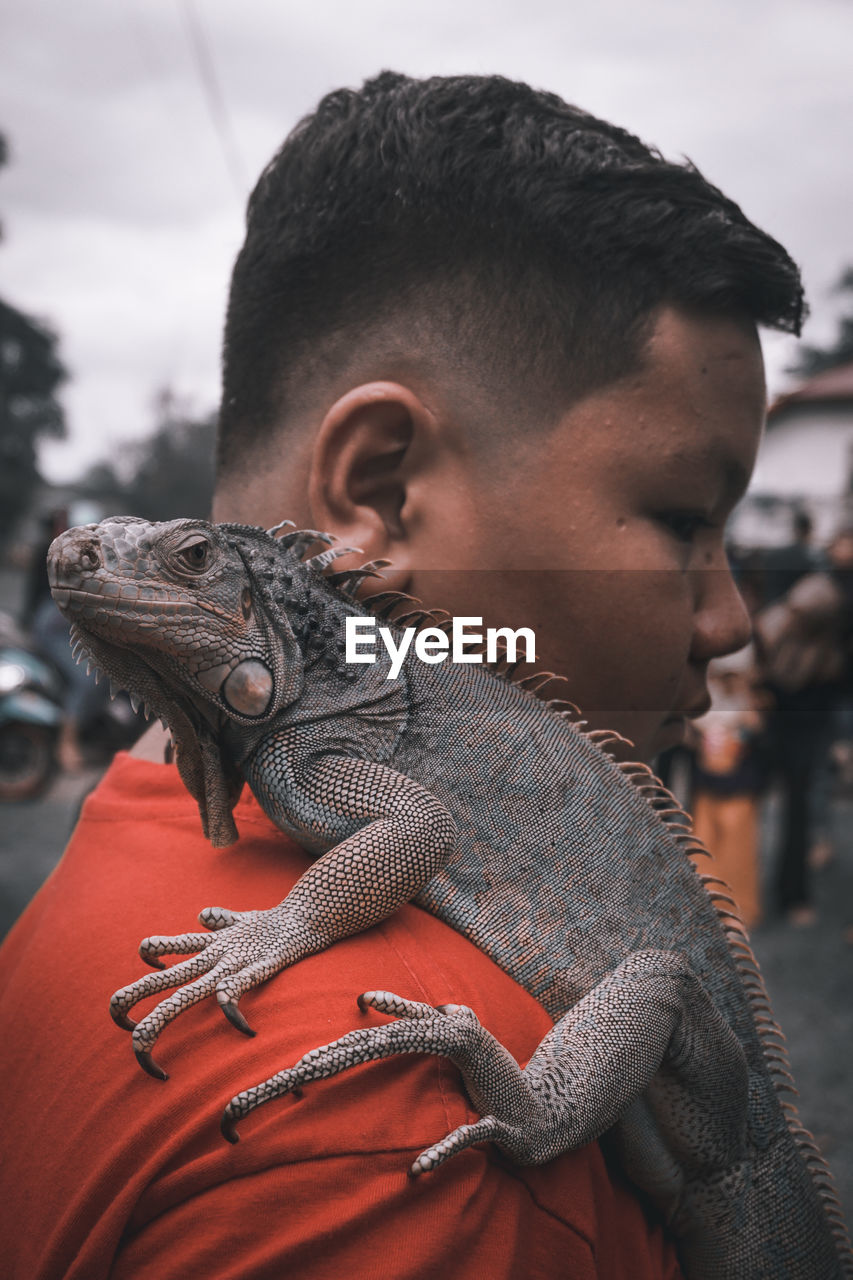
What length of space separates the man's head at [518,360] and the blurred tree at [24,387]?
14.1 meters

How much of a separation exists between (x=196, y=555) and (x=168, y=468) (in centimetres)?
1448

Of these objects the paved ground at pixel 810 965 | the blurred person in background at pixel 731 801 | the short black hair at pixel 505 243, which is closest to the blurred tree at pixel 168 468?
the paved ground at pixel 810 965

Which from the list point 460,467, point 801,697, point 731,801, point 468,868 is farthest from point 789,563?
point 468,868

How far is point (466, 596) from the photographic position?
1604mm

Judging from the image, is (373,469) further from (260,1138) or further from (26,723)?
(26,723)

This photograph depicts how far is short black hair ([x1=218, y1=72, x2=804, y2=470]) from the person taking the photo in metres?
1.64

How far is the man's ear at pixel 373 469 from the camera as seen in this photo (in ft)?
5.15

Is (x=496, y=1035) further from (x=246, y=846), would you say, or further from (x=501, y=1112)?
(x=246, y=846)

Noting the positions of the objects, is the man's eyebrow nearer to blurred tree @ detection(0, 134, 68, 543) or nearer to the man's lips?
the man's lips

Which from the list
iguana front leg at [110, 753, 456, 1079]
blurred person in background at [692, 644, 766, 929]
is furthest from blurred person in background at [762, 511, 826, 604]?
iguana front leg at [110, 753, 456, 1079]

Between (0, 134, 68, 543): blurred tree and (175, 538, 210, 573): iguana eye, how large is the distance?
14.6 metres

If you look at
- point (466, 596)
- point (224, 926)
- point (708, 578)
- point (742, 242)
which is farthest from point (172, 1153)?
point (742, 242)

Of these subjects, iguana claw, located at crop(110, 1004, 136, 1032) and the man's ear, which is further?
the man's ear

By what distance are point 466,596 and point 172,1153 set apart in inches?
36.7
